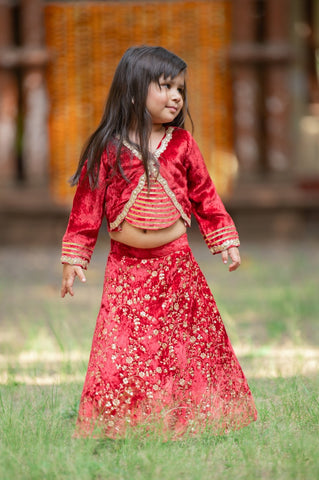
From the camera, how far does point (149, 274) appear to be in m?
2.69

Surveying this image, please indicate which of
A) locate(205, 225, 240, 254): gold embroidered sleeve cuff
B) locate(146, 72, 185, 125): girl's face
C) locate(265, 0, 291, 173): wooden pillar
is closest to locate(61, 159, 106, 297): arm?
locate(146, 72, 185, 125): girl's face

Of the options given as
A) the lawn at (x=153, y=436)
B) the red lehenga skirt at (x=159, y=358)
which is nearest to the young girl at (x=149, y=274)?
the red lehenga skirt at (x=159, y=358)

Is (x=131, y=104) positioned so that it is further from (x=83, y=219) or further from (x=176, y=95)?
(x=83, y=219)

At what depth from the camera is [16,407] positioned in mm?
2947

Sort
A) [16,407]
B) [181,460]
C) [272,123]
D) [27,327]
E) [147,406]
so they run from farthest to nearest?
1. [272,123]
2. [27,327]
3. [16,407]
4. [147,406]
5. [181,460]

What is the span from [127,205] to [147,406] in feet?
2.27

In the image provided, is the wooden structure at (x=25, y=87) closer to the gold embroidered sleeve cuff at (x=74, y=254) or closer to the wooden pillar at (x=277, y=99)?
→ the wooden pillar at (x=277, y=99)

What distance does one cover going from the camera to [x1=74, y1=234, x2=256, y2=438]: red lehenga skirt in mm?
2617

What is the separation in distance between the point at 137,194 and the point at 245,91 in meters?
6.08

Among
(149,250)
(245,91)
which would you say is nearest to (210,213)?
(149,250)

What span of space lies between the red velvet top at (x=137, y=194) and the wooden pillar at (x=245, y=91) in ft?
18.9

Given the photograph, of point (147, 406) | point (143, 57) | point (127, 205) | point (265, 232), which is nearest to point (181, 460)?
point (147, 406)

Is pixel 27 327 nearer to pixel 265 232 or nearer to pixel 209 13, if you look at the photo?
pixel 265 232

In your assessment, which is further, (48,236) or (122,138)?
(48,236)
